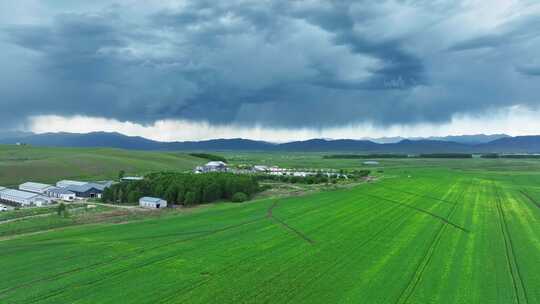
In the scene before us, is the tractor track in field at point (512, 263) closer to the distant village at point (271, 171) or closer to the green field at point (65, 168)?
the distant village at point (271, 171)

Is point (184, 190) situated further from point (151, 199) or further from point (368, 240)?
point (368, 240)

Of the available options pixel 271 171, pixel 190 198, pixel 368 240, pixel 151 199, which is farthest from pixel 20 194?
pixel 271 171

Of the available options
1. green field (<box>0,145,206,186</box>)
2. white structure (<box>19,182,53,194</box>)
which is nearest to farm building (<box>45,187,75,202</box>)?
white structure (<box>19,182,53,194</box>)

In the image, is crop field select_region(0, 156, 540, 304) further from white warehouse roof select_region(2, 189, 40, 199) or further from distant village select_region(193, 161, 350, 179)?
distant village select_region(193, 161, 350, 179)

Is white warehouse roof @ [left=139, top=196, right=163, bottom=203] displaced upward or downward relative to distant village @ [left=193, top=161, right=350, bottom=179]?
downward

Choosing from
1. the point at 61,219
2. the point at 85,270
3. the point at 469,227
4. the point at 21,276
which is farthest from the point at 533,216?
the point at 61,219

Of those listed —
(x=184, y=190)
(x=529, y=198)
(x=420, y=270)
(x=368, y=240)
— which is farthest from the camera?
(x=184, y=190)
